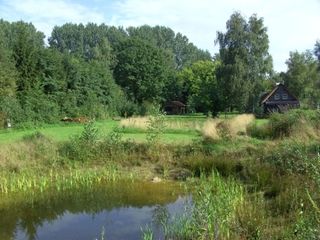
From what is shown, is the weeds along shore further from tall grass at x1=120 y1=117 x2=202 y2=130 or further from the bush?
tall grass at x1=120 y1=117 x2=202 y2=130

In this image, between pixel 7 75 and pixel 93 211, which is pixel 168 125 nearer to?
pixel 93 211

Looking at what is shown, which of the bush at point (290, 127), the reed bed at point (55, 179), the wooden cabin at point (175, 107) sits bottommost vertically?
the reed bed at point (55, 179)

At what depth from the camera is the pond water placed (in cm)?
1072

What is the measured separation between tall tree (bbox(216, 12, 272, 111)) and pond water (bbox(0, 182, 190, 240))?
1545 inches

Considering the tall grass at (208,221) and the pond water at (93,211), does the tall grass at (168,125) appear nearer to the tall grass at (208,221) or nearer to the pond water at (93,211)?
the pond water at (93,211)

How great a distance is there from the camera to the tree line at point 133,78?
146ft

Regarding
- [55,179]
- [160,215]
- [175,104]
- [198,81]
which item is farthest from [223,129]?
[175,104]

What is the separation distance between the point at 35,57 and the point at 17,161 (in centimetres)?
3279

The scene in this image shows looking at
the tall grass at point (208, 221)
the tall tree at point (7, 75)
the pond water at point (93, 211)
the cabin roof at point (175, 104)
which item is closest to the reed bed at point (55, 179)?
the pond water at point (93, 211)

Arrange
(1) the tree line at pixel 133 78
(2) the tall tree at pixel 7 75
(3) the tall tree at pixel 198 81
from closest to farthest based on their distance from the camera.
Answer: (2) the tall tree at pixel 7 75 < (1) the tree line at pixel 133 78 < (3) the tall tree at pixel 198 81

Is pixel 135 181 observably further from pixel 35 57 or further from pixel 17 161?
pixel 35 57


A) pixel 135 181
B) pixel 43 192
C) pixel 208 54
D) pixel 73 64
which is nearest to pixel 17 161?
pixel 43 192

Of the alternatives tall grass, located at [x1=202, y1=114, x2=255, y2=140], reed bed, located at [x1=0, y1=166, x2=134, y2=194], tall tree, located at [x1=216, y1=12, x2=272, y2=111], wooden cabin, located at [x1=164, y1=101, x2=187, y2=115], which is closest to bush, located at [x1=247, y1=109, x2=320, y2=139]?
tall grass, located at [x1=202, y1=114, x2=255, y2=140]

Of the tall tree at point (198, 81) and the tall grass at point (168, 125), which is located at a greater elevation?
the tall tree at point (198, 81)
